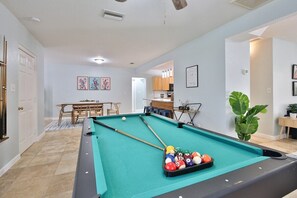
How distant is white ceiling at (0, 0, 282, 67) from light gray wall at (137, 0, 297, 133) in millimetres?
186

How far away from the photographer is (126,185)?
75cm

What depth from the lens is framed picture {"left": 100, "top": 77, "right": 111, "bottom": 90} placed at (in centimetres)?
782

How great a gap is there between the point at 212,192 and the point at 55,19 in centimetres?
343

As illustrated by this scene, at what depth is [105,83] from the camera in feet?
25.9

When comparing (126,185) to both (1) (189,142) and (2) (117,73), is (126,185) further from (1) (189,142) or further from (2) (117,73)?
(2) (117,73)

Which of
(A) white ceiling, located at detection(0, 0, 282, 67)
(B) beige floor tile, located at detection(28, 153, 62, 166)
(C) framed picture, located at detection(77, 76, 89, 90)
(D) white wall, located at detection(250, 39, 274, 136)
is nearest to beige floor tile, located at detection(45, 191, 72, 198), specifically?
(B) beige floor tile, located at detection(28, 153, 62, 166)

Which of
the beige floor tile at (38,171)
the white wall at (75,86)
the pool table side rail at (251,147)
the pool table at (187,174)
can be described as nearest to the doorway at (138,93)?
the white wall at (75,86)

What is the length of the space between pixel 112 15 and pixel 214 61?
7.40ft

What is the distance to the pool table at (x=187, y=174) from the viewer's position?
656 mm

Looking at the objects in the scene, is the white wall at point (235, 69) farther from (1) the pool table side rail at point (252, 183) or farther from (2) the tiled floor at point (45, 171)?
(1) the pool table side rail at point (252, 183)

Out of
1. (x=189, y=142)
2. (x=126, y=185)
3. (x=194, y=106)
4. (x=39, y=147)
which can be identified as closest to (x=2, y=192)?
(x=39, y=147)

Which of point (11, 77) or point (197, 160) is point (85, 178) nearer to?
point (197, 160)

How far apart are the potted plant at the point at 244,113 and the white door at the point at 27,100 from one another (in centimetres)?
397


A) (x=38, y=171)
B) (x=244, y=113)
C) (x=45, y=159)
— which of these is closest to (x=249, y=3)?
(x=244, y=113)
